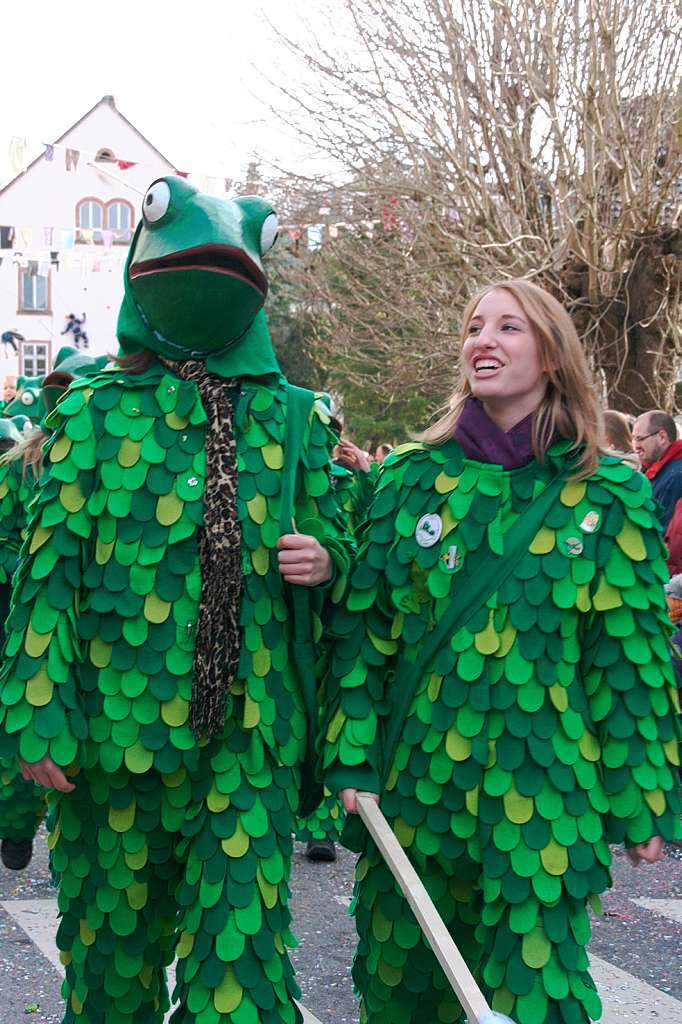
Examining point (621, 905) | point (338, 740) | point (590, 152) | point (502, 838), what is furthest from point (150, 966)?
point (590, 152)

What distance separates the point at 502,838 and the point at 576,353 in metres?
1.09

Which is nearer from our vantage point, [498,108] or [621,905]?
[621,905]

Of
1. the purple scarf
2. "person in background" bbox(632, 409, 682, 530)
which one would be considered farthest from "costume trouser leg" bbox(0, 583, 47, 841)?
"person in background" bbox(632, 409, 682, 530)

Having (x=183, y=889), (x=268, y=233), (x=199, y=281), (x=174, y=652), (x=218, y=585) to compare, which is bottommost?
(x=183, y=889)

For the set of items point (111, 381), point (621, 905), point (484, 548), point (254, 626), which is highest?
point (111, 381)

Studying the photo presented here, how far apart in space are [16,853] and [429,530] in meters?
3.03

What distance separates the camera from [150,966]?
286cm

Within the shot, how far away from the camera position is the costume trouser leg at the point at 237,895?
2631mm

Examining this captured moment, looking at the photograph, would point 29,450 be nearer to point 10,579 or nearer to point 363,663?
point 10,579

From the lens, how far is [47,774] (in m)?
2.69

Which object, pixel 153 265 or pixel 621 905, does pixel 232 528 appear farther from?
pixel 621 905

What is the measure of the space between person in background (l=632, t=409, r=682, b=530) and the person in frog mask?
4.13m

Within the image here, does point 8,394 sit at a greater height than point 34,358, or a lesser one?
greater

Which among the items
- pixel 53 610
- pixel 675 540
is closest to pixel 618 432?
pixel 675 540
